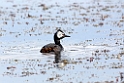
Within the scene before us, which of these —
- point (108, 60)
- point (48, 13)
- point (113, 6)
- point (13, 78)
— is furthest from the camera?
point (113, 6)

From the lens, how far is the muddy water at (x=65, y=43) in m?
15.3

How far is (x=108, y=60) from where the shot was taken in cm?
1767

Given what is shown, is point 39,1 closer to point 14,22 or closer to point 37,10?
point 37,10

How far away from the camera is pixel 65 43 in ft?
74.1

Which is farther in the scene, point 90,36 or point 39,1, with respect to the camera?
point 39,1

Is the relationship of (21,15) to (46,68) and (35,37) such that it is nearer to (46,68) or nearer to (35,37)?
(35,37)

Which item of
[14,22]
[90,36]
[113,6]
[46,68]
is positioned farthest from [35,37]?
[113,6]

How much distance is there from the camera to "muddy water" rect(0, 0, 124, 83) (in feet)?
50.2

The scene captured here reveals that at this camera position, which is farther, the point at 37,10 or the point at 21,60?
the point at 37,10

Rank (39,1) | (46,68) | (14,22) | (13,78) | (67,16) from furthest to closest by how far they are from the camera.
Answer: (39,1) → (67,16) → (14,22) → (46,68) → (13,78)

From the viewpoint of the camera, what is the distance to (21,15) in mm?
33375

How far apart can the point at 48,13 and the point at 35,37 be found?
10.5 m

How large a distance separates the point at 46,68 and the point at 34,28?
434 inches

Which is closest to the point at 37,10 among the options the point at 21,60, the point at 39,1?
the point at 39,1
